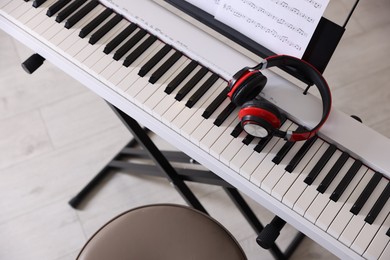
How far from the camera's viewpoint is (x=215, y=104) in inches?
56.0

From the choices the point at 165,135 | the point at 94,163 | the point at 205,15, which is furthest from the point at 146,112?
the point at 94,163

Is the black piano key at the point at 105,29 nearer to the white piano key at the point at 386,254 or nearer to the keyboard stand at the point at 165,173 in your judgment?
the keyboard stand at the point at 165,173

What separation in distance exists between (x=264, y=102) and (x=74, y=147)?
1.22m

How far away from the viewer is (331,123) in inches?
54.4

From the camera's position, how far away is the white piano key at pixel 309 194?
51.2 inches

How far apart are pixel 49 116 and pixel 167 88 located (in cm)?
109

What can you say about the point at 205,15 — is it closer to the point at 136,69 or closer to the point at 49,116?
the point at 136,69

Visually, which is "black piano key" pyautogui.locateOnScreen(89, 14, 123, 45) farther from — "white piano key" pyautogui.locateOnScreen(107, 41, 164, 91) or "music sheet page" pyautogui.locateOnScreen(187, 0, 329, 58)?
"music sheet page" pyautogui.locateOnScreen(187, 0, 329, 58)

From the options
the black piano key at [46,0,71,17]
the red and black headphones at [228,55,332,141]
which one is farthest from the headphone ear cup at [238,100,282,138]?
the black piano key at [46,0,71,17]

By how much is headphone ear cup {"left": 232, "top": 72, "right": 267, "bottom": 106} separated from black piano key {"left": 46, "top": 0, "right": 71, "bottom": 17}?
0.63m

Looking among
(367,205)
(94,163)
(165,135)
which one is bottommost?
(94,163)

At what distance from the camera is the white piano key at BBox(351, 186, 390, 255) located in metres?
1.25

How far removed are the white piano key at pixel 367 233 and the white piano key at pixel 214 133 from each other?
434mm

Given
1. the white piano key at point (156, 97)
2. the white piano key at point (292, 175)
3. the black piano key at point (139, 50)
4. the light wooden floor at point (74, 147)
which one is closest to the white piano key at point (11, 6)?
the black piano key at point (139, 50)
